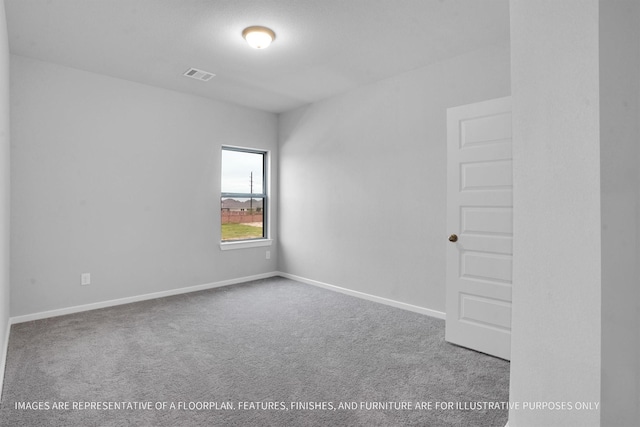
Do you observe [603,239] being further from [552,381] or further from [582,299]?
[552,381]

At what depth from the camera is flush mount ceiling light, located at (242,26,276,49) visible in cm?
292

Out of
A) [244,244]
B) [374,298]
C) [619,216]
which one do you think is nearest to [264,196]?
[244,244]

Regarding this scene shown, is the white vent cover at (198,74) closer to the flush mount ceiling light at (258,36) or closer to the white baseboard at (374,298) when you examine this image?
the flush mount ceiling light at (258,36)

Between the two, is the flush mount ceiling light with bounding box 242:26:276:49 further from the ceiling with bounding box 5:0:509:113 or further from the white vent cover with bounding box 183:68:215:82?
the white vent cover with bounding box 183:68:215:82

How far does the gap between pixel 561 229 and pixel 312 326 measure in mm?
2448

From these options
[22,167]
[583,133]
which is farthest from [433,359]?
[22,167]

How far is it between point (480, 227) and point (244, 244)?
3383mm

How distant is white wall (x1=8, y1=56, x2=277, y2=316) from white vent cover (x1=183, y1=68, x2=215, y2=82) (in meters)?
0.65

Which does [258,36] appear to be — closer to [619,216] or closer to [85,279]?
[619,216]

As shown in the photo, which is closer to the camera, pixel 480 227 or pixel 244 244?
pixel 480 227

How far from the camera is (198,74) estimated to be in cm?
395

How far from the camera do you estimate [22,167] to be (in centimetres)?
348

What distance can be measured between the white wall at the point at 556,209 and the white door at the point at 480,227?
3.98ft

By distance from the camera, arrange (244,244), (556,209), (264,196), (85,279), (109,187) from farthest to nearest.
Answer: (264,196)
(244,244)
(109,187)
(85,279)
(556,209)
